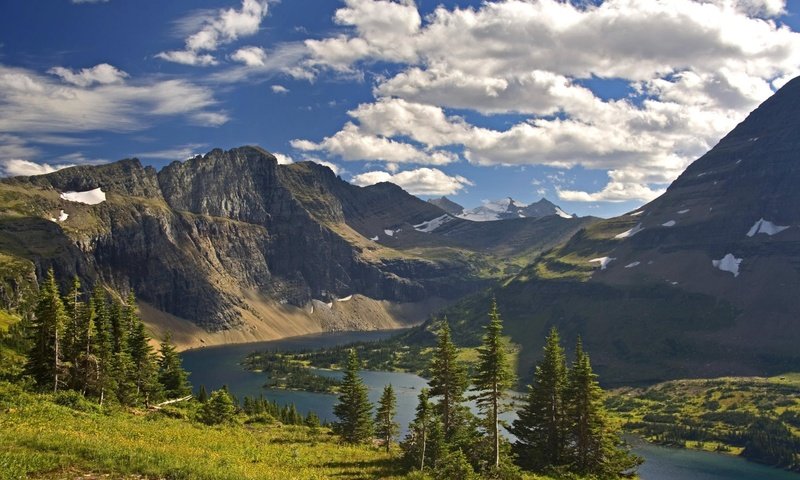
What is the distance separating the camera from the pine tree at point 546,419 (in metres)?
59.0

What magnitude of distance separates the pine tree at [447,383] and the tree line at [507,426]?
0.31 feet

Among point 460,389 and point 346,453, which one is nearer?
point 346,453

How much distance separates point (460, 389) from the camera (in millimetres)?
59000

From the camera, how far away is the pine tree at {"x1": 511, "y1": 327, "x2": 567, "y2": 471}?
59022mm

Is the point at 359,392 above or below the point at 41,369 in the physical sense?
below

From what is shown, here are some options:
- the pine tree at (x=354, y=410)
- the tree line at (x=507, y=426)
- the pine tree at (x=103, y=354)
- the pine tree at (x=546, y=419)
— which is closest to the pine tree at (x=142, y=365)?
the pine tree at (x=103, y=354)

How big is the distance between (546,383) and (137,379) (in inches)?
1883

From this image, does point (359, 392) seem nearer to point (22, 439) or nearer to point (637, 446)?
point (22, 439)

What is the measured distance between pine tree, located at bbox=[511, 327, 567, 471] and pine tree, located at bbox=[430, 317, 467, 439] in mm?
6961

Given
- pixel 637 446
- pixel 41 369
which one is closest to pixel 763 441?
pixel 637 446

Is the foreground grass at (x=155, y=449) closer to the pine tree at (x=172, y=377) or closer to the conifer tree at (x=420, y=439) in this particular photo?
the conifer tree at (x=420, y=439)

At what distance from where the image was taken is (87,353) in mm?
59250

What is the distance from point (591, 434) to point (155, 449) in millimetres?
39163

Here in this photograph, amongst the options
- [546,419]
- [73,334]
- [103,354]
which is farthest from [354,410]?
[73,334]
